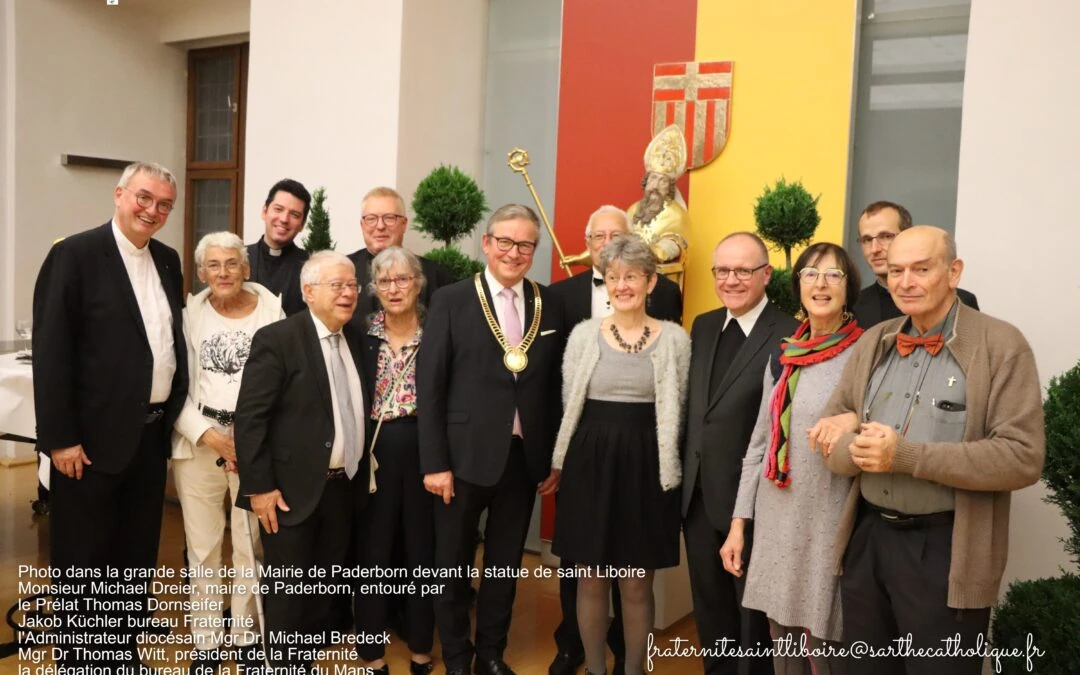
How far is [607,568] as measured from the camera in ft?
10.8

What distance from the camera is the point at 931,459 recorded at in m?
2.22

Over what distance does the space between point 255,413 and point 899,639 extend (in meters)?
2.05

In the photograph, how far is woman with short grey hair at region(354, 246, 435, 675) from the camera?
349 centimetres

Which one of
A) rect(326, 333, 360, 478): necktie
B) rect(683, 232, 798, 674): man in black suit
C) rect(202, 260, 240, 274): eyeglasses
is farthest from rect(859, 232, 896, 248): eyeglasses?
rect(202, 260, 240, 274): eyeglasses

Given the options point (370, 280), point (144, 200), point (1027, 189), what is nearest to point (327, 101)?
point (370, 280)

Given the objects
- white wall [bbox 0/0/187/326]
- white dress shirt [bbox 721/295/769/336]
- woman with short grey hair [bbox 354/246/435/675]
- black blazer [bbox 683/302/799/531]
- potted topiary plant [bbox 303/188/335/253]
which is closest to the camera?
black blazer [bbox 683/302/799/531]

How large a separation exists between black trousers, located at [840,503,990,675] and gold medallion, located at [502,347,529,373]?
53.3 inches

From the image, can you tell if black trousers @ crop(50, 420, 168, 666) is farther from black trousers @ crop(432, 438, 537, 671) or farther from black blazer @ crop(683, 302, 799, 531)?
black blazer @ crop(683, 302, 799, 531)

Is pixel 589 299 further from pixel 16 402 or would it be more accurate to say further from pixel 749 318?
pixel 16 402

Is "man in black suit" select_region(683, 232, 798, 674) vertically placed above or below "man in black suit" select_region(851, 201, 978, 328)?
below

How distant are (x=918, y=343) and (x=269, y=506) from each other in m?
2.08

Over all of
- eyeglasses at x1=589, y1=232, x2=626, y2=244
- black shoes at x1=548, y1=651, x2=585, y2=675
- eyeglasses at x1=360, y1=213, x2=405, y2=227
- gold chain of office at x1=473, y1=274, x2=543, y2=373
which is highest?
eyeglasses at x1=360, y1=213, x2=405, y2=227

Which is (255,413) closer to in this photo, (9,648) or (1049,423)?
(9,648)

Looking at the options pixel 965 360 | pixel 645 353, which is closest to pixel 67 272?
pixel 645 353
